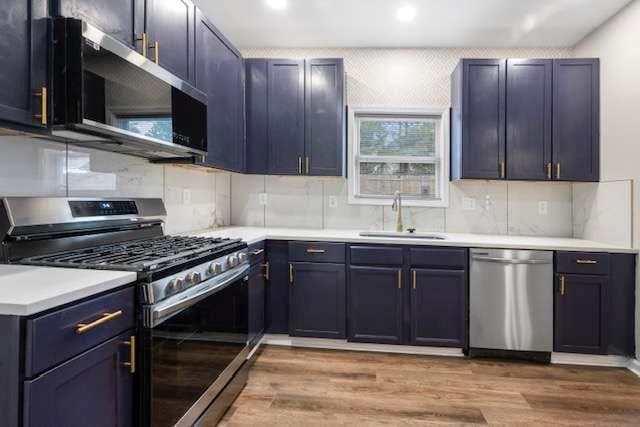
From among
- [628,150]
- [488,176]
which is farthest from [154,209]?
[628,150]

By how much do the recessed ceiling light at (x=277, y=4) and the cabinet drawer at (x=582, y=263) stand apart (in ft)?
8.88

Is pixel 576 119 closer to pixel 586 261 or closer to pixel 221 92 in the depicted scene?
pixel 586 261

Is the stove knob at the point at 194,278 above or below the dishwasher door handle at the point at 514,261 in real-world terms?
above

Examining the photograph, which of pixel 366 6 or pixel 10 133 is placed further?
pixel 366 6

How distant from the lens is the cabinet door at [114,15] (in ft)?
4.70

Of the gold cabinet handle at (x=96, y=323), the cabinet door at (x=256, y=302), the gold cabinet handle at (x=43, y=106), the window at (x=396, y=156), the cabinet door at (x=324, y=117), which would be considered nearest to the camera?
the gold cabinet handle at (x=96, y=323)

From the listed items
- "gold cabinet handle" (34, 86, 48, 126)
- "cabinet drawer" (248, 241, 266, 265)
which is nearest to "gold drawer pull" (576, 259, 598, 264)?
"cabinet drawer" (248, 241, 266, 265)

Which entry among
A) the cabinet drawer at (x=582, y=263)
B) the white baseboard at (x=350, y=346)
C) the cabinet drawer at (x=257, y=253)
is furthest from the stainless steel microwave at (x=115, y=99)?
the cabinet drawer at (x=582, y=263)

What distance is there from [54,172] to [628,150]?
3.56 m

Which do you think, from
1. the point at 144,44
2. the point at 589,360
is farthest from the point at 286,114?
the point at 589,360

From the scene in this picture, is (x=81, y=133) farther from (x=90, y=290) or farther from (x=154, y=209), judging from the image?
(x=154, y=209)

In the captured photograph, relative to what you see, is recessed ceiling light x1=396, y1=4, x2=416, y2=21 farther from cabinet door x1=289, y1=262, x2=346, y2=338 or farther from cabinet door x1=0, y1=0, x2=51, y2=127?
cabinet door x1=0, y1=0, x2=51, y2=127

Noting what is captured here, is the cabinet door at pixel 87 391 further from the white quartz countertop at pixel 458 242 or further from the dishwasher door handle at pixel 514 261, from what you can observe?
the dishwasher door handle at pixel 514 261

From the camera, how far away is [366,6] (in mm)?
2736
